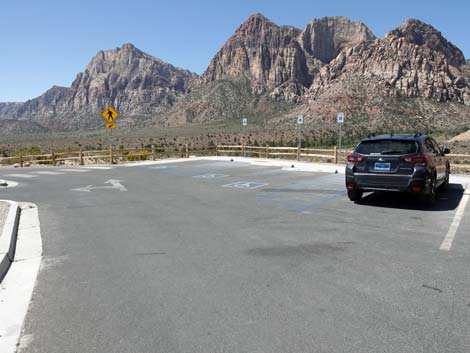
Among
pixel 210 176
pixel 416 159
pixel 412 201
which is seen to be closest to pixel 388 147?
pixel 416 159

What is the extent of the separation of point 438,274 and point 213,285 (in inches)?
116

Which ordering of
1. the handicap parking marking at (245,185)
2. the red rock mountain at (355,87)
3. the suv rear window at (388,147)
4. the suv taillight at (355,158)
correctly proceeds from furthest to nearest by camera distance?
the red rock mountain at (355,87)
the handicap parking marking at (245,185)
the suv taillight at (355,158)
the suv rear window at (388,147)

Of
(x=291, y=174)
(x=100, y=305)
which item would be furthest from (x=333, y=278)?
(x=291, y=174)

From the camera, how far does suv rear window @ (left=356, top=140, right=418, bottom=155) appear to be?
1058cm

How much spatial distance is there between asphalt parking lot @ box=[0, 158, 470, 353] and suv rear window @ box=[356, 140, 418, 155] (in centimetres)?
143

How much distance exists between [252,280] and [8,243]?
4104mm

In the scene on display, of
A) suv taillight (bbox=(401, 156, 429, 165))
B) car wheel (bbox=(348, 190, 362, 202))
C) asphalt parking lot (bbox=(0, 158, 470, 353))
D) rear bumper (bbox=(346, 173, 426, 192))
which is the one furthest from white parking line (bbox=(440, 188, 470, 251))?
car wheel (bbox=(348, 190, 362, 202))

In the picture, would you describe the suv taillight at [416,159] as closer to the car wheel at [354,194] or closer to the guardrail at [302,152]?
the car wheel at [354,194]

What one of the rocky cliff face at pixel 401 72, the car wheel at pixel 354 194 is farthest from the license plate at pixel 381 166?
the rocky cliff face at pixel 401 72

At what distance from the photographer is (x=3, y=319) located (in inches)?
169

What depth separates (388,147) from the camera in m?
10.9

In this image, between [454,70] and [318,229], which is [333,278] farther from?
Result: [454,70]

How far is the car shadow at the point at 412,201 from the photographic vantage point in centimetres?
1078

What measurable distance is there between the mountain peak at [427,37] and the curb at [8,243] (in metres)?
154
